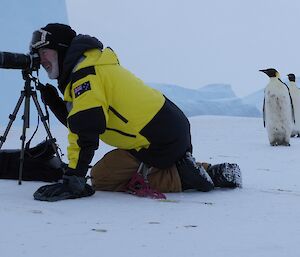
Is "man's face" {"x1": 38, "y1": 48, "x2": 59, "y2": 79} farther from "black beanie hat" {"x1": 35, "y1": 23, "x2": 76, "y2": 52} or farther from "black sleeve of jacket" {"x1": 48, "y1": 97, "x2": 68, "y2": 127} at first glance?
"black sleeve of jacket" {"x1": 48, "y1": 97, "x2": 68, "y2": 127}

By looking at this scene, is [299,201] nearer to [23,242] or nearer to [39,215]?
[39,215]

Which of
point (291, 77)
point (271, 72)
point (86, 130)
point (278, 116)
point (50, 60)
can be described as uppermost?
point (291, 77)

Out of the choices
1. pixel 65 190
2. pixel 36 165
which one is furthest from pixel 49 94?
pixel 65 190

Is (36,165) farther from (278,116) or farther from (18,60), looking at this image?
(278,116)

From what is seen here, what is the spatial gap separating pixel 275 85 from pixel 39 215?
4.50 metres

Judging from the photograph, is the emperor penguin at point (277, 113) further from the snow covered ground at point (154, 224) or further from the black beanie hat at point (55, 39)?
the black beanie hat at point (55, 39)

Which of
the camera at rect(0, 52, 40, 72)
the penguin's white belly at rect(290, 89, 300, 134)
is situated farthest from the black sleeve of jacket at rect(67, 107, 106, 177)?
the penguin's white belly at rect(290, 89, 300, 134)

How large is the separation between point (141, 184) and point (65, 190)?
1.16ft

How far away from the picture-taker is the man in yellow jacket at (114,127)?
2.10m

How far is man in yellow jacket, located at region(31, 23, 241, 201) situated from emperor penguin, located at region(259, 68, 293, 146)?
331 cm

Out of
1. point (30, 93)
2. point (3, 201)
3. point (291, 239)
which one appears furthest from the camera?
point (30, 93)

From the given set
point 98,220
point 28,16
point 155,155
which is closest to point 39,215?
point 98,220

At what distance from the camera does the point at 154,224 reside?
5.68ft

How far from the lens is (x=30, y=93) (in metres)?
2.55
